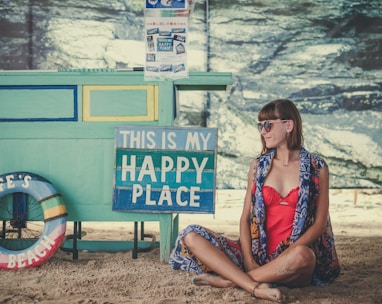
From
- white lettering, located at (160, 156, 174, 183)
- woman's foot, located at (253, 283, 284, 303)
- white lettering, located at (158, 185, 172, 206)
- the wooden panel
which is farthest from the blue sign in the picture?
woman's foot, located at (253, 283, 284, 303)

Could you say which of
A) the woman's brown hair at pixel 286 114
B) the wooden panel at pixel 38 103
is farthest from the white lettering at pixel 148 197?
the woman's brown hair at pixel 286 114

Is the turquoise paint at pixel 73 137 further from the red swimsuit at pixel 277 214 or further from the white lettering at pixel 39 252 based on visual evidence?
the red swimsuit at pixel 277 214

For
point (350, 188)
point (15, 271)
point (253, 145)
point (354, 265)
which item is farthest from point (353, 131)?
point (15, 271)

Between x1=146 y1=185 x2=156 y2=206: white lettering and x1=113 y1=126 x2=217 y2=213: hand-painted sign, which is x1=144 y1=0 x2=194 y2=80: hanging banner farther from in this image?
x1=146 y1=185 x2=156 y2=206: white lettering

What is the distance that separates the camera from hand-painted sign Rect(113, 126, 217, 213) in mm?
3275

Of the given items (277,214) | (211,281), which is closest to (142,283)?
(211,281)

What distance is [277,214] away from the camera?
281 cm

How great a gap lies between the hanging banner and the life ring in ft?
3.19

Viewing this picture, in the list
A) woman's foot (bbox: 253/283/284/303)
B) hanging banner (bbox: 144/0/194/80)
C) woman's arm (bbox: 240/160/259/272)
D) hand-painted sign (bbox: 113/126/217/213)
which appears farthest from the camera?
hanging banner (bbox: 144/0/194/80)

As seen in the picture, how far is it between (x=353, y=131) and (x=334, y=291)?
4.19 meters

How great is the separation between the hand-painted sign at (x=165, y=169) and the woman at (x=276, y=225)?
14.9 inches

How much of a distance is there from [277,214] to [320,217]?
0.21 meters

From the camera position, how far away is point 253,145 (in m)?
6.70

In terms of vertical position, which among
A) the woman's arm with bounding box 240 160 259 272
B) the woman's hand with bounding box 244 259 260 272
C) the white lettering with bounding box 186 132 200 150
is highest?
the white lettering with bounding box 186 132 200 150
